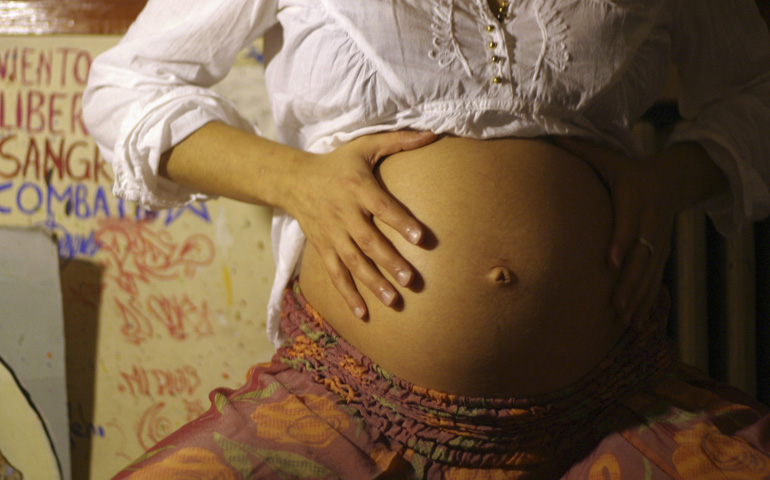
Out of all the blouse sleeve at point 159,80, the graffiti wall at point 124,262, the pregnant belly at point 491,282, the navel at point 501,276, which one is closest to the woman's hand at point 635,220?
the pregnant belly at point 491,282

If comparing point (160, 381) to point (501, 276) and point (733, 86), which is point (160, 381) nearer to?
point (501, 276)

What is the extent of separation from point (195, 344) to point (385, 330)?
0.63 m

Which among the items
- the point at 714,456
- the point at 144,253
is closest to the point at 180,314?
the point at 144,253

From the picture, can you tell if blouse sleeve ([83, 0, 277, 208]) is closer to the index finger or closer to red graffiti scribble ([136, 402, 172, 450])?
the index finger

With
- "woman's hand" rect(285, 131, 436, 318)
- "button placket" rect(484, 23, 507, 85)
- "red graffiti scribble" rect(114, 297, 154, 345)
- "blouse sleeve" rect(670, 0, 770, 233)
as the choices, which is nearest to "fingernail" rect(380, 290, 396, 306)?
"woman's hand" rect(285, 131, 436, 318)

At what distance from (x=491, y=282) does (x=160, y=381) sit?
0.80m

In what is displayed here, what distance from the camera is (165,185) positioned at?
675 mm

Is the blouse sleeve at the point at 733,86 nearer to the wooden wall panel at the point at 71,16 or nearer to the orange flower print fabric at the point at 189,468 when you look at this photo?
the orange flower print fabric at the point at 189,468

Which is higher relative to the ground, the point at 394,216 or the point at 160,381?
the point at 394,216

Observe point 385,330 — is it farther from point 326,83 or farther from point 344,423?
point 326,83

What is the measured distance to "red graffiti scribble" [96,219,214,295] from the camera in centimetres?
102

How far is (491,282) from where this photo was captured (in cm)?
52

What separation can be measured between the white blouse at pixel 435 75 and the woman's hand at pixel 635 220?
4 cm

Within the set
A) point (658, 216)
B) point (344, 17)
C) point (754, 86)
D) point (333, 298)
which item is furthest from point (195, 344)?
point (754, 86)
